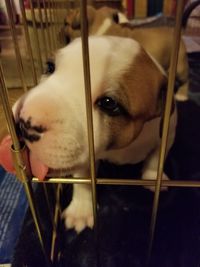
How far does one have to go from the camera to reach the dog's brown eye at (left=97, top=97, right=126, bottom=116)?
74cm

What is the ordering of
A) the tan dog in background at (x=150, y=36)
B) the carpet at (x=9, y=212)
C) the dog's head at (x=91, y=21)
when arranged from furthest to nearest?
the dog's head at (x=91, y=21)
the tan dog in background at (x=150, y=36)
the carpet at (x=9, y=212)

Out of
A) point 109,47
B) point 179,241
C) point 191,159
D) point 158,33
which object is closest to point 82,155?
point 109,47

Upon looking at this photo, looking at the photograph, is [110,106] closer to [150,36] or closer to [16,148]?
[16,148]

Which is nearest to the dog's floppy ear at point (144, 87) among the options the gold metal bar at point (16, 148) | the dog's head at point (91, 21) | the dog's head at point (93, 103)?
the dog's head at point (93, 103)

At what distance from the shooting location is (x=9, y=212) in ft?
3.37

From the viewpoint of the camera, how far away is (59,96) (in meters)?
0.68

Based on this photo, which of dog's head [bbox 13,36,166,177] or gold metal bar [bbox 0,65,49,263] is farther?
dog's head [bbox 13,36,166,177]

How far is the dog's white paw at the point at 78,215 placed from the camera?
924 mm

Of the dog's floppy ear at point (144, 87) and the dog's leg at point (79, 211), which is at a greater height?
the dog's floppy ear at point (144, 87)

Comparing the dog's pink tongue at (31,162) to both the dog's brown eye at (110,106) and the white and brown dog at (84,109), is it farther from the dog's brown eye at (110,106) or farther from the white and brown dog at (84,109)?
the dog's brown eye at (110,106)

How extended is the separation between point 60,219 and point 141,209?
24 cm

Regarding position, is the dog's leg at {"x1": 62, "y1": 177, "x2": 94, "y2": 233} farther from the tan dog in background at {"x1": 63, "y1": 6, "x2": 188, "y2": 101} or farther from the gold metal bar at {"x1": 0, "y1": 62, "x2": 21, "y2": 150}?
the tan dog in background at {"x1": 63, "y1": 6, "x2": 188, "y2": 101}

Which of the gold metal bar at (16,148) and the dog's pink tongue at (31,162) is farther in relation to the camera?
the dog's pink tongue at (31,162)

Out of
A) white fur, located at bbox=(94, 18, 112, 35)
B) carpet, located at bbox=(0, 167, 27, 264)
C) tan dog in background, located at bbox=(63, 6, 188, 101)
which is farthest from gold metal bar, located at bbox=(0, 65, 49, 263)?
white fur, located at bbox=(94, 18, 112, 35)
